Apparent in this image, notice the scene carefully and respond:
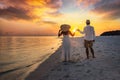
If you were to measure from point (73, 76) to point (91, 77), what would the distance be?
923mm

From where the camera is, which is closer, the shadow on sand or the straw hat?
the shadow on sand

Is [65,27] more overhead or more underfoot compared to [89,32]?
more overhead

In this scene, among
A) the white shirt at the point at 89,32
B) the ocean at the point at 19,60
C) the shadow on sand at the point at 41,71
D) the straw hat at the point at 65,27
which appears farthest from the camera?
the white shirt at the point at 89,32

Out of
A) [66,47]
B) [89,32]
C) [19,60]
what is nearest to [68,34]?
[66,47]

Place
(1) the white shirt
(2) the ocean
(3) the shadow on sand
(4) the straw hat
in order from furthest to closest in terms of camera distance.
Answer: (1) the white shirt
(4) the straw hat
(2) the ocean
(3) the shadow on sand

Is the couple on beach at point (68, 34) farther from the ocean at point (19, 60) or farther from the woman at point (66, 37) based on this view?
the ocean at point (19, 60)

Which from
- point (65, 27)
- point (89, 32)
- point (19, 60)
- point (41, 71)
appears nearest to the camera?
point (41, 71)

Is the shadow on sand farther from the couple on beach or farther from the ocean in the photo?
the couple on beach

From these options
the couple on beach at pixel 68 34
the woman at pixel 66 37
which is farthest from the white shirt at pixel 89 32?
the woman at pixel 66 37

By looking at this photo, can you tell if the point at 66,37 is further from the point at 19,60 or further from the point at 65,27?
the point at 19,60

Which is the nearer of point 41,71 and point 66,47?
point 41,71

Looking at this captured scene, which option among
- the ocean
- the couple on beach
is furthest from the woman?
the ocean

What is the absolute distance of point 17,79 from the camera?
10.4 metres

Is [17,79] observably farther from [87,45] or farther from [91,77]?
[87,45]
